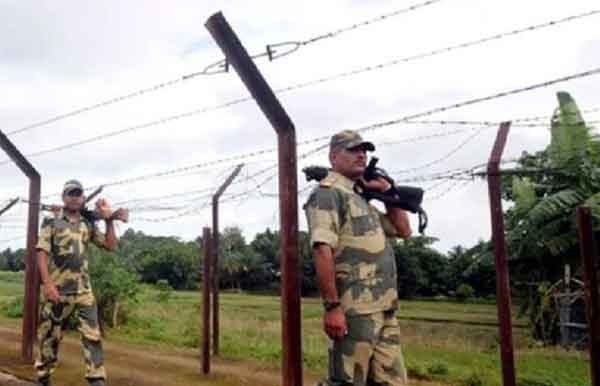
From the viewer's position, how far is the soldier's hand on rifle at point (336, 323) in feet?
11.5

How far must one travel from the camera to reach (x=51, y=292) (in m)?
5.64

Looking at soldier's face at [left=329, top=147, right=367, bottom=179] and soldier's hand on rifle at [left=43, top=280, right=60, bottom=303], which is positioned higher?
soldier's face at [left=329, top=147, right=367, bottom=179]

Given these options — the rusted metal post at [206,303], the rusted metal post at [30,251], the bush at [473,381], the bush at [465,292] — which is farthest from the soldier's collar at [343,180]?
the bush at [465,292]

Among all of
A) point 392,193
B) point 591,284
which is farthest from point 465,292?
point 392,193

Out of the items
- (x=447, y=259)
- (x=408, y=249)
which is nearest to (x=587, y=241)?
(x=408, y=249)

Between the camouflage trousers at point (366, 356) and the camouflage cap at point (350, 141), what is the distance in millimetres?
877

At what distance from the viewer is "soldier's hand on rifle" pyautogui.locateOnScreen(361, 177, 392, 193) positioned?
3.84 m

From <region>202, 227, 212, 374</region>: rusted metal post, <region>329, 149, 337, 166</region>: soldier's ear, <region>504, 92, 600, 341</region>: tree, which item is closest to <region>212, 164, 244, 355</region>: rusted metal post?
<region>202, 227, 212, 374</region>: rusted metal post

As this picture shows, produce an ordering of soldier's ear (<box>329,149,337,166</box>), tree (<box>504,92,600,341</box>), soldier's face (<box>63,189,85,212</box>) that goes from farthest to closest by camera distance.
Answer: tree (<box>504,92,600,341</box>) → soldier's face (<box>63,189,85,212</box>) → soldier's ear (<box>329,149,337,166</box>)

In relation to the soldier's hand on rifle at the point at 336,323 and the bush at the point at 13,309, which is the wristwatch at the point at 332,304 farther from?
the bush at the point at 13,309

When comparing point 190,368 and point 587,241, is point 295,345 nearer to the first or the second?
point 587,241

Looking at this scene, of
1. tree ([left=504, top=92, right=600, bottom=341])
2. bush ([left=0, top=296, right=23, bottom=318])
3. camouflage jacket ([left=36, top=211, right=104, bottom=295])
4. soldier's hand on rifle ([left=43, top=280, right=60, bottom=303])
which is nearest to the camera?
soldier's hand on rifle ([left=43, top=280, right=60, bottom=303])

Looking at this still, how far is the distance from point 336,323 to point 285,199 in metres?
1.65

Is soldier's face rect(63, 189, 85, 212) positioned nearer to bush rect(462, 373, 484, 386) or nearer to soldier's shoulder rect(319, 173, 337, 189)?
soldier's shoulder rect(319, 173, 337, 189)
